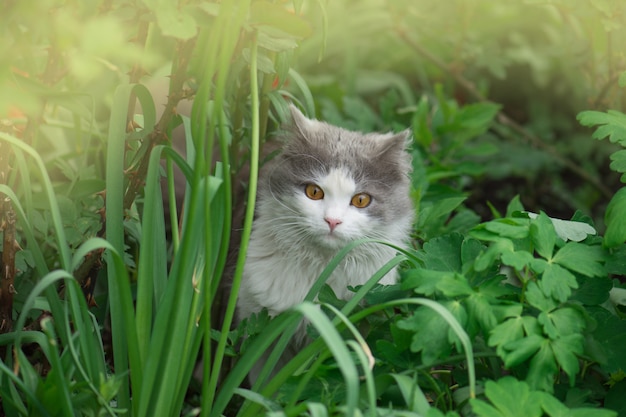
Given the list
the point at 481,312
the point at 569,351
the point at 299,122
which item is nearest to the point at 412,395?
the point at 481,312

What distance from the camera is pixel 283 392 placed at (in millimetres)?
1684

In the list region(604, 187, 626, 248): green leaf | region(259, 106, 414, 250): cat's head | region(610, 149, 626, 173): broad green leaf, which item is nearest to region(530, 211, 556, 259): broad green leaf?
region(604, 187, 626, 248): green leaf

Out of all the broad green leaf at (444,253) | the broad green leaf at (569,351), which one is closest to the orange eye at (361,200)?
the broad green leaf at (444,253)

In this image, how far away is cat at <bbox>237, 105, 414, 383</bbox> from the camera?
209 cm

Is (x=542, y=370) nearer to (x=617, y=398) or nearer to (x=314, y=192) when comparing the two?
(x=617, y=398)

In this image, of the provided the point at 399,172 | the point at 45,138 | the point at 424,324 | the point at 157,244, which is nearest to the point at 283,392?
the point at 424,324

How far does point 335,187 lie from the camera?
2090mm

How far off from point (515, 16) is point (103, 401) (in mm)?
3711

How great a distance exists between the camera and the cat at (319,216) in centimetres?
209

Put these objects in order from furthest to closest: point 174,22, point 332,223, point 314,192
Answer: point 314,192 → point 332,223 → point 174,22

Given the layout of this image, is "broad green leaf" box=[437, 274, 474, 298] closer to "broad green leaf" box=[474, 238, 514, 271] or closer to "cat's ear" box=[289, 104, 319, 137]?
"broad green leaf" box=[474, 238, 514, 271]

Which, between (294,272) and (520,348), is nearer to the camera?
(520,348)

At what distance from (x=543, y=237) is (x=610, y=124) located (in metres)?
0.38

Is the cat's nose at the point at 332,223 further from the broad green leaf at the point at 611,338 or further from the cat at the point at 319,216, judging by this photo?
the broad green leaf at the point at 611,338
